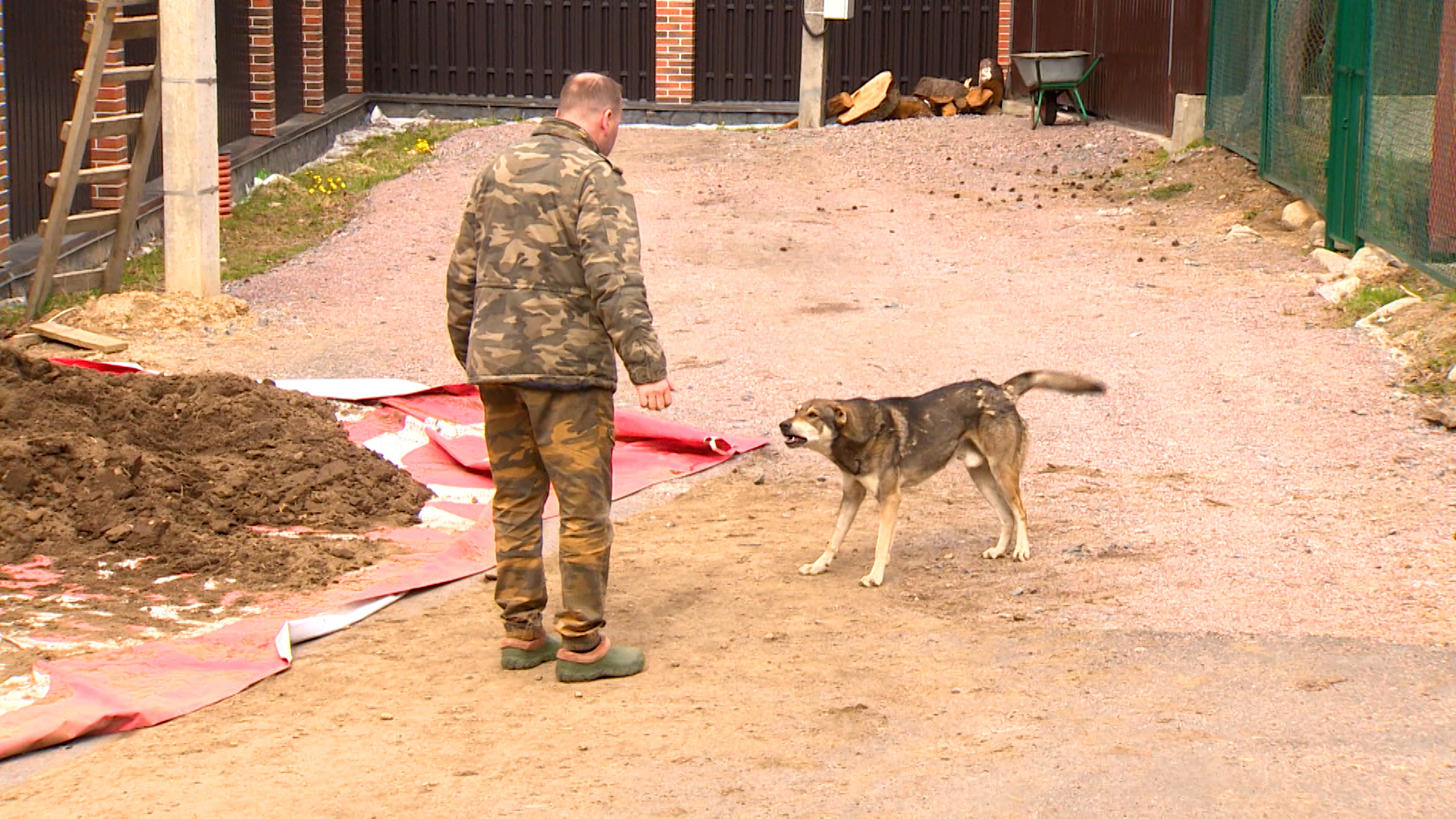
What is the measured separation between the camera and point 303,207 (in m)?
18.0

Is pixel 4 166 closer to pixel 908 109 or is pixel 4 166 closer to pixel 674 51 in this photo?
pixel 674 51

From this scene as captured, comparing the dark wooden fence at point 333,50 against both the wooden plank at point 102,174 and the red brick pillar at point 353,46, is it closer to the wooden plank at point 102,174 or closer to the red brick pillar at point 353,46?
the red brick pillar at point 353,46

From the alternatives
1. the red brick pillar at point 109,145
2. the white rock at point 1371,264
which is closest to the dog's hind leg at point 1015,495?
the white rock at point 1371,264

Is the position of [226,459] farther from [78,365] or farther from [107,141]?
[107,141]

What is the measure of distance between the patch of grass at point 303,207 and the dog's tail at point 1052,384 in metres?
8.09

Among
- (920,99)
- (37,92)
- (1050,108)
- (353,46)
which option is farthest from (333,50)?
(37,92)

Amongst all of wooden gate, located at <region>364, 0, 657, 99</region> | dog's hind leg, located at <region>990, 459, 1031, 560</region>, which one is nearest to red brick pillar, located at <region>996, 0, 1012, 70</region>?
wooden gate, located at <region>364, 0, 657, 99</region>

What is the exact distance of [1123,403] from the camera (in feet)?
32.8

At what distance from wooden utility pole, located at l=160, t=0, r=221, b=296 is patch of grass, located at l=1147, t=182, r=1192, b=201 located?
8.96 meters

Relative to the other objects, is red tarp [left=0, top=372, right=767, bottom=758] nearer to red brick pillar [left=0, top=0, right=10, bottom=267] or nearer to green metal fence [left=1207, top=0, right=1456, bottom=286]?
red brick pillar [left=0, top=0, right=10, bottom=267]

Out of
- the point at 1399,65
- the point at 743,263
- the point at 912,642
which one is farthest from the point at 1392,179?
the point at 912,642

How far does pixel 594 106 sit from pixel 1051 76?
16029 millimetres

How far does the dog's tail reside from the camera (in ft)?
24.8

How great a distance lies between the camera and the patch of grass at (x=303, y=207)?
587 inches
